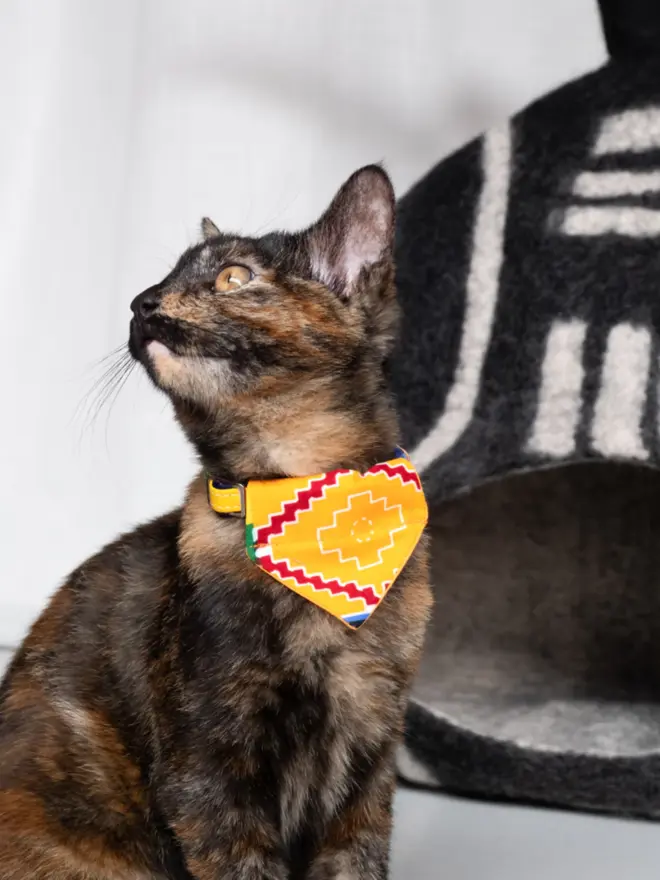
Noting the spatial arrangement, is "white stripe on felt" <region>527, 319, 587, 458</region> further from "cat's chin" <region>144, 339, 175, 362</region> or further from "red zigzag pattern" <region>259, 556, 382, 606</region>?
"cat's chin" <region>144, 339, 175, 362</region>

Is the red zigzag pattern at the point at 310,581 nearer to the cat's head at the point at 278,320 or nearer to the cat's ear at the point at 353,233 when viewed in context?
the cat's head at the point at 278,320

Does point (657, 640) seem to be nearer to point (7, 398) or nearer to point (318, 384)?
point (318, 384)

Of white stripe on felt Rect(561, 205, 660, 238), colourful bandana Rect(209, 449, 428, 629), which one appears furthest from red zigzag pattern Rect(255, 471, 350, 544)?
white stripe on felt Rect(561, 205, 660, 238)

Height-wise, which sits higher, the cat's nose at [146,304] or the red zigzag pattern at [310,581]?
the cat's nose at [146,304]

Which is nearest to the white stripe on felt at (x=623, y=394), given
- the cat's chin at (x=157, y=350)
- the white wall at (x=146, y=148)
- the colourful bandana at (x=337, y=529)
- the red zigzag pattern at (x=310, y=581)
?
the colourful bandana at (x=337, y=529)

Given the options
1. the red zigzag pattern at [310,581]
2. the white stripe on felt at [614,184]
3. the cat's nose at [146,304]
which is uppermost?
the white stripe on felt at [614,184]

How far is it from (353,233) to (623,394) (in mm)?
373

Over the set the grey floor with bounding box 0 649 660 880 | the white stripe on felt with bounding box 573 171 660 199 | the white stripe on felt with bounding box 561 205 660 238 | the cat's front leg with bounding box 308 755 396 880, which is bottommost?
the grey floor with bounding box 0 649 660 880

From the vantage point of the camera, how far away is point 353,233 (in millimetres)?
979

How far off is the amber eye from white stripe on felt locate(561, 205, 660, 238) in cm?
43

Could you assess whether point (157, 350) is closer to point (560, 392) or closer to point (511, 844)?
point (560, 392)

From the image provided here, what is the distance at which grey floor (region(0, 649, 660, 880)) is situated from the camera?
1014 millimetres

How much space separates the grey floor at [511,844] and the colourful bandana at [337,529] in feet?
Answer: 1.04

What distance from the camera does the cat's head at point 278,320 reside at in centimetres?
90
